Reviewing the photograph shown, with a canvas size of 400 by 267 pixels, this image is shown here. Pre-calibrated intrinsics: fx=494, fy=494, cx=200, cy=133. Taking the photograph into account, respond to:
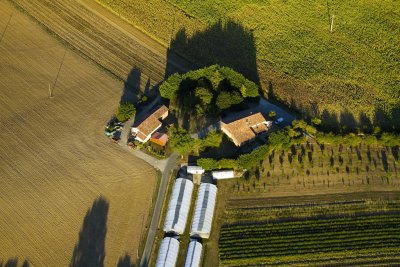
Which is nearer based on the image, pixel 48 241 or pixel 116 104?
pixel 48 241

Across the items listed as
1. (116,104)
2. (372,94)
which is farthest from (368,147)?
(116,104)

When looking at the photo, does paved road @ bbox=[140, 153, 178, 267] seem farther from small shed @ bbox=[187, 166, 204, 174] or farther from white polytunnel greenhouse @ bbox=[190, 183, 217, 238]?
white polytunnel greenhouse @ bbox=[190, 183, 217, 238]

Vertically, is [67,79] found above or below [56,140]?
above

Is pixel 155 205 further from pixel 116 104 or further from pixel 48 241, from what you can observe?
pixel 116 104

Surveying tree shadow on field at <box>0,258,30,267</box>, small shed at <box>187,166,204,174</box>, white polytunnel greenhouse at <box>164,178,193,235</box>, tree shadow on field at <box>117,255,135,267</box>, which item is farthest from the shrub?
tree shadow on field at <box>0,258,30,267</box>

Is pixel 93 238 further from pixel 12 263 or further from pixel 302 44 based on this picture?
pixel 302 44

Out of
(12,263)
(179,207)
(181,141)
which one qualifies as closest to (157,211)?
(179,207)
